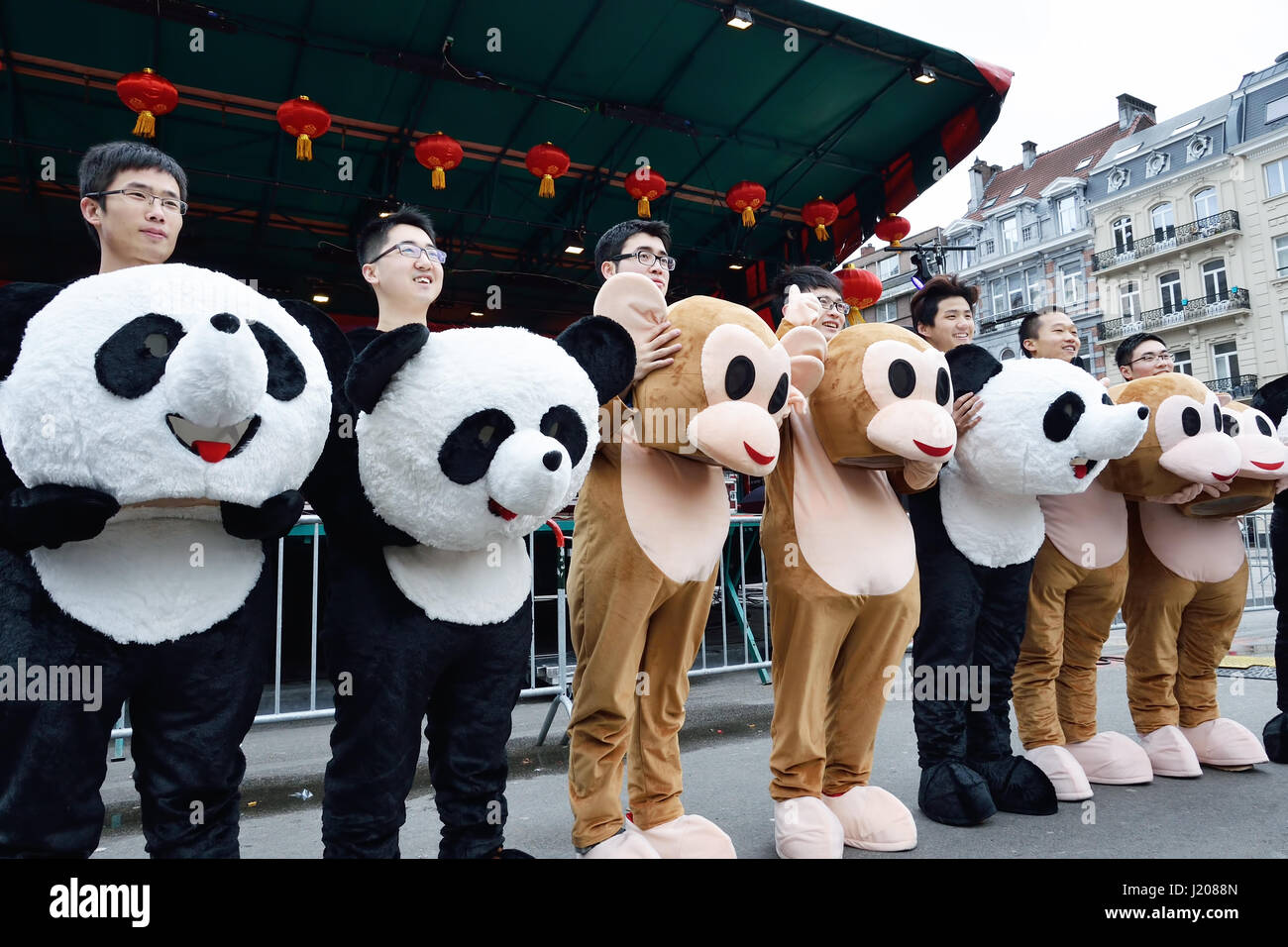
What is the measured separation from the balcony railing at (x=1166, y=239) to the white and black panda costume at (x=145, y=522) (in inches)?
1093

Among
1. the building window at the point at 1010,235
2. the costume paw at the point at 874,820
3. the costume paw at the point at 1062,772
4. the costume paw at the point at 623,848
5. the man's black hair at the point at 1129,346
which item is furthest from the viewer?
the building window at the point at 1010,235

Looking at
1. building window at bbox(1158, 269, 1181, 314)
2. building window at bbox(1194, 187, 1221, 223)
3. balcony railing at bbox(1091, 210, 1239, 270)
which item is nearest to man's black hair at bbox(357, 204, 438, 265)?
balcony railing at bbox(1091, 210, 1239, 270)

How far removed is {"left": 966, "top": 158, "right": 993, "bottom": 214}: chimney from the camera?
3300cm

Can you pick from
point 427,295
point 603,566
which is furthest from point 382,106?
point 603,566

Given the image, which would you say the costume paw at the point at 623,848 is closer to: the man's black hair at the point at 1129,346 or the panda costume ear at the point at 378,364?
the panda costume ear at the point at 378,364

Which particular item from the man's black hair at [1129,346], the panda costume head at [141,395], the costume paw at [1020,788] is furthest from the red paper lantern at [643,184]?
the panda costume head at [141,395]

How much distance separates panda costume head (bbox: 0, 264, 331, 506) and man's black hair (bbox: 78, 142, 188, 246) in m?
0.49

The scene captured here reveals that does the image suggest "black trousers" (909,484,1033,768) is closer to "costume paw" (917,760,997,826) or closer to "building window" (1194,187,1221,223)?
"costume paw" (917,760,997,826)

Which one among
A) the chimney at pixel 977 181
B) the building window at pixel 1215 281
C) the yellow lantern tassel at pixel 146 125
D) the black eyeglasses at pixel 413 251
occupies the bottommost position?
the black eyeglasses at pixel 413 251

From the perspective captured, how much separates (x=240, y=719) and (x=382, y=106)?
7.93 metres

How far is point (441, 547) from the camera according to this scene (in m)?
1.96

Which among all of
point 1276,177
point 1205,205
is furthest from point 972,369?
point 1205,205

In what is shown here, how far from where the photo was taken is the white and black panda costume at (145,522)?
1.59 metres
